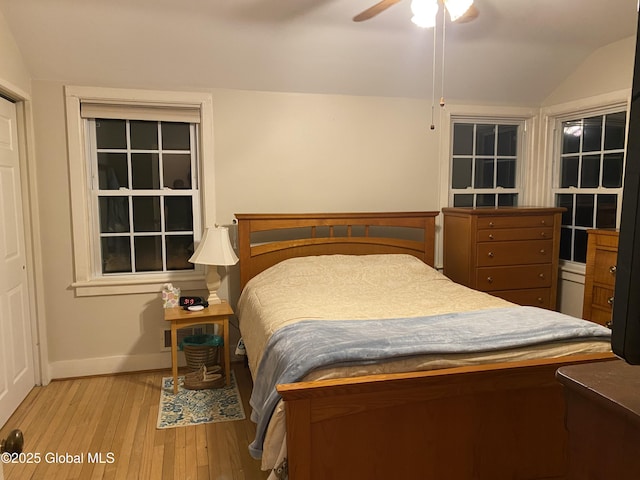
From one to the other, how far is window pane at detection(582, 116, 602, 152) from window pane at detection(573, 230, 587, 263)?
68 centimetres

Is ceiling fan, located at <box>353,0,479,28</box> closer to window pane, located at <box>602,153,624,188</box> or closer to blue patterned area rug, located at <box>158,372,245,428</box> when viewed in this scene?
→ window pane, located at <box>602,153,624,188</box>

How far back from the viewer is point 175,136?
358cm

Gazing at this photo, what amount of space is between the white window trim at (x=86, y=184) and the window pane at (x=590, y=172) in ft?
9.76

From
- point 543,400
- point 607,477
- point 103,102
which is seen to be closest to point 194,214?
point 103,102

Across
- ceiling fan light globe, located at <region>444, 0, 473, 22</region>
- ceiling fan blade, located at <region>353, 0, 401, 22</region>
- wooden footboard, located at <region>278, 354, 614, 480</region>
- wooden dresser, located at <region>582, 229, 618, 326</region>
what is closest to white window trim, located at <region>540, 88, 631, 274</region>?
wooden dresser, located at <region>582, 229, 618, 326</region>

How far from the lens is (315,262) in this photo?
11.1 ft

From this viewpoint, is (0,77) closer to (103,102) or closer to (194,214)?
(103,102)

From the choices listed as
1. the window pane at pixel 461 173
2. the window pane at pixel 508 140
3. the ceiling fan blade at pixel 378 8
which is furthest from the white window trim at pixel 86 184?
the window pane at pixel 508 140

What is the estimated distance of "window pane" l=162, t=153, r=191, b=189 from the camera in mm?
3586

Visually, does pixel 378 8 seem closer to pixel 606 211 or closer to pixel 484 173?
pixel 484 173

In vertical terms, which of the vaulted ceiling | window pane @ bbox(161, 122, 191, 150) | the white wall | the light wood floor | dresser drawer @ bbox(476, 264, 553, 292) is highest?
the vaulted ceiling

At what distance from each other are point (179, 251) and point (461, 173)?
8.07 ft

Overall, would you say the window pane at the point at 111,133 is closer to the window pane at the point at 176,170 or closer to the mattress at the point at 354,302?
the window pane at the point at 176,170

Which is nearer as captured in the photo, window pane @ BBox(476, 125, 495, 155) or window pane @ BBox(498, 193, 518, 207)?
window pane @ BBox(476, 125, 495, 155)
